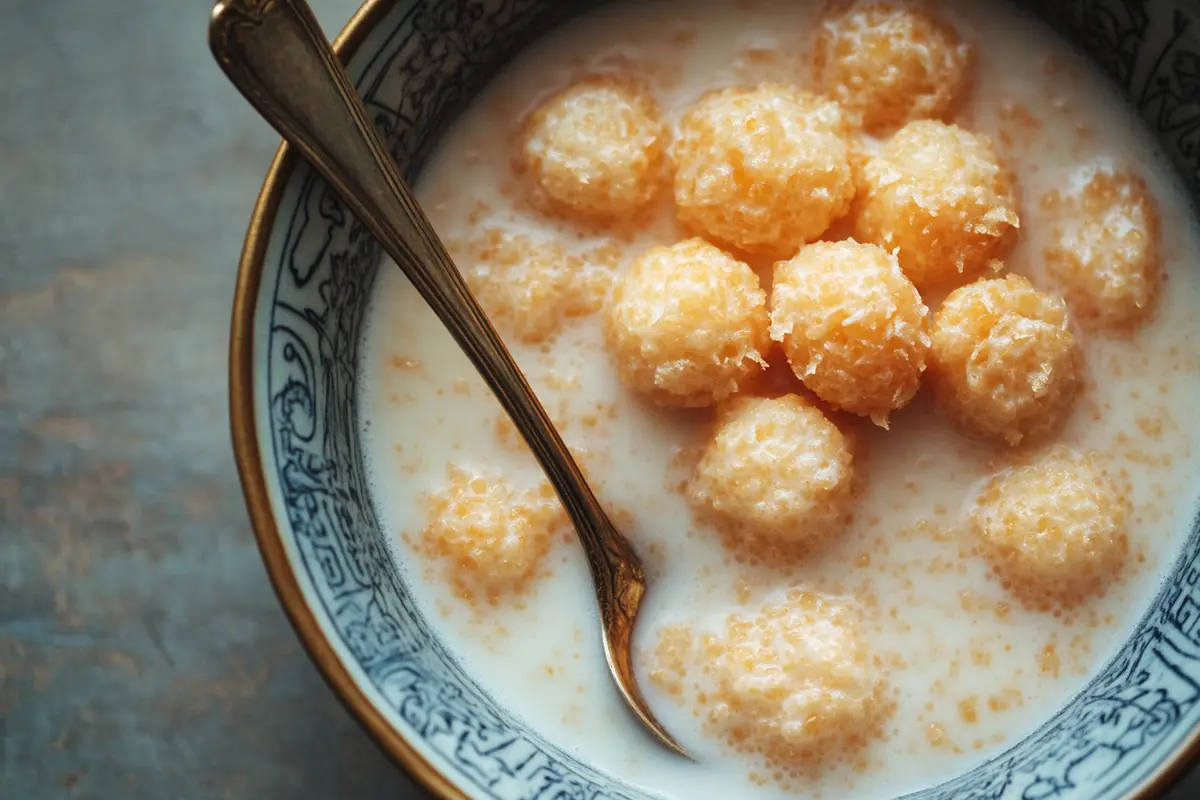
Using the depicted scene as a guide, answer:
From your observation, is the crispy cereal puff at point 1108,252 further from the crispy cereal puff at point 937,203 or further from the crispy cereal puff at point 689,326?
the crispy cereal puff at point 689,326

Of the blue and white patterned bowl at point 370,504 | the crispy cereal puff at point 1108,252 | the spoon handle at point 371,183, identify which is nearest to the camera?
the spoon handle at point 371,183

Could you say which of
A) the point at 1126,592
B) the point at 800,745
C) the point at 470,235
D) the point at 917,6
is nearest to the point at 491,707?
the point at 800,745

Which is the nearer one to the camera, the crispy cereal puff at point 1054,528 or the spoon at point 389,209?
the spoon at point 389,209

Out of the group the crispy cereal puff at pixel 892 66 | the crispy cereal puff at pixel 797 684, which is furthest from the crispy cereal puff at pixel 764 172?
the crispy cereal puff at pixel 797 684

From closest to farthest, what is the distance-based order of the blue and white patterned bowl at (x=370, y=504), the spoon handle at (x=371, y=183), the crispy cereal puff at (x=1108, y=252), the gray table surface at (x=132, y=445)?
the spoon handle at (x=371, y=183)
the blue and white patterned bowl at (x=370, y=504)
the crispy cereal puff at (x=1108, y=252)
the gray table surface at (x=132, y=445)

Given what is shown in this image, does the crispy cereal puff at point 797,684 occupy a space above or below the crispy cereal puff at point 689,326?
below

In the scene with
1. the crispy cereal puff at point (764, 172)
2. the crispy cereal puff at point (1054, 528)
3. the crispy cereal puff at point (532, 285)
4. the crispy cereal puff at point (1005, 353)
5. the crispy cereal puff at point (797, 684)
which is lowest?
the crispy cereal puff at point (797, 684)

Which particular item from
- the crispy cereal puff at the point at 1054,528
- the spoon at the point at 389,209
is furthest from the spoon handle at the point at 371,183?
the crispy cereal puff at the point at 1054,528

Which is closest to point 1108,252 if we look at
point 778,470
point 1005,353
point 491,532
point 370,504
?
point 1005,353
